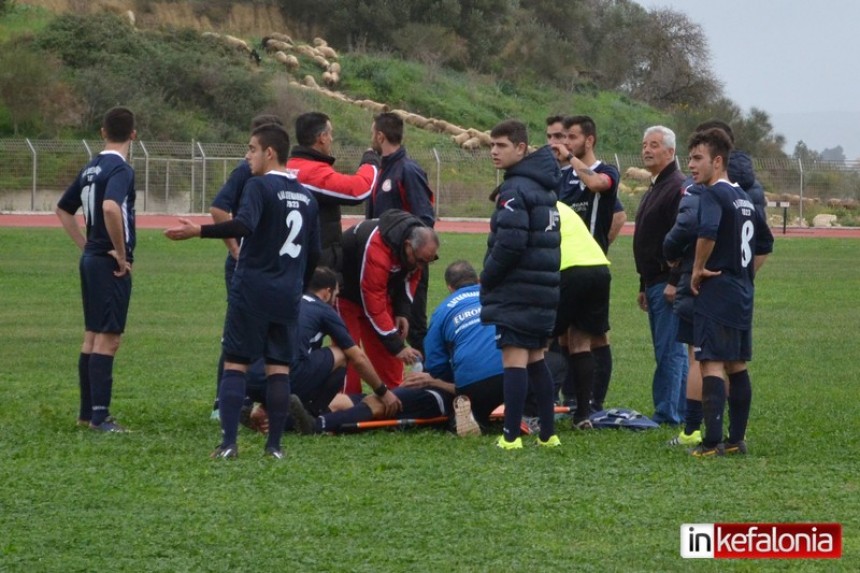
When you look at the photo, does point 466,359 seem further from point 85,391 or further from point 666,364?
point 85,391

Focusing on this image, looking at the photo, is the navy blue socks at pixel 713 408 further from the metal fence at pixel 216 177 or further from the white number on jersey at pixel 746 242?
the metal fence at pixel 216 177

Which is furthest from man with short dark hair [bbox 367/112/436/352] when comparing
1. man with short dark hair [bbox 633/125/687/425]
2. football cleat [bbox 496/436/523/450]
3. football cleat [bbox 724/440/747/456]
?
football cleat [bbox 724/440/747/456]

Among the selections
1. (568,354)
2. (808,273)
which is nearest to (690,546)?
(568,354)

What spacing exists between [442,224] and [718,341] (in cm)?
3152

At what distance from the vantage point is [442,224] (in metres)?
39.1

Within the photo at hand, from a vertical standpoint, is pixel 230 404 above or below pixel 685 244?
below

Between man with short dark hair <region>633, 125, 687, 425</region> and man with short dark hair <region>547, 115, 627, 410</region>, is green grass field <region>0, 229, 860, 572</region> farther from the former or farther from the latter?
man with short dark hair <region>547, 115, 627, 410</region>

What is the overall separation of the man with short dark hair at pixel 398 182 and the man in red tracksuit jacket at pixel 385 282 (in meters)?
0.27

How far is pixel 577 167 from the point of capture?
30.2 ft

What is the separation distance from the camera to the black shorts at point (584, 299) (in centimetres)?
887

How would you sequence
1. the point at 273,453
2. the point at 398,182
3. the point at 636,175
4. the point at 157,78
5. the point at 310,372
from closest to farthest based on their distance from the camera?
the point at 273,453
the point at 310,372
the point at 398,182
the point at 636,175
the point at 157,78

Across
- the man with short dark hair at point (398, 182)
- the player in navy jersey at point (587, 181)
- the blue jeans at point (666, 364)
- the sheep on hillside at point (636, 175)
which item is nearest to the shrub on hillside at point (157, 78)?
the sheep on hillside at point (636, 175)

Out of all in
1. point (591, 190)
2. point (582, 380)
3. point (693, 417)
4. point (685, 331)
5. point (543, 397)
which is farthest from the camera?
point (591, 190)

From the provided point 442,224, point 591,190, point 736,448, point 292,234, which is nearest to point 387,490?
point 292,234
